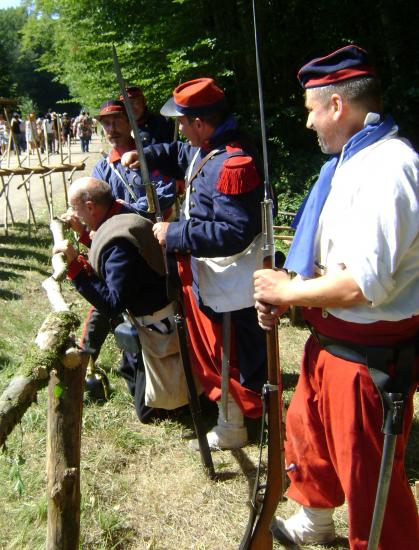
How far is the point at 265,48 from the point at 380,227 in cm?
1034

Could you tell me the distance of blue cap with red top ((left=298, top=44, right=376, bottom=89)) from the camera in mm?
1916

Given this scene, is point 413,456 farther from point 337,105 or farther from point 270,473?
point 337,105

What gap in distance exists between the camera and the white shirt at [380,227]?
172cm

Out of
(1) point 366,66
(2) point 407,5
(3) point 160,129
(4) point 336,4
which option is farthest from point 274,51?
(1) point 366,66

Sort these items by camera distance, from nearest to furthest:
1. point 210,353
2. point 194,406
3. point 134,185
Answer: point 194,406 → point 210,353 → point 134,185

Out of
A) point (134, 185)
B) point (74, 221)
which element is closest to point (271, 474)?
point (74, 221)

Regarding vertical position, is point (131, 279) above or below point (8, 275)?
above

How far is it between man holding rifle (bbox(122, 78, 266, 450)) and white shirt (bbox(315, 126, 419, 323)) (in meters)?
1.01

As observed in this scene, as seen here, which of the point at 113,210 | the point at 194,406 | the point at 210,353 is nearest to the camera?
the point at 194,406

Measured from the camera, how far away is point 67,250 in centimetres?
315

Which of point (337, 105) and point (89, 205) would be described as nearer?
point (337, 105)

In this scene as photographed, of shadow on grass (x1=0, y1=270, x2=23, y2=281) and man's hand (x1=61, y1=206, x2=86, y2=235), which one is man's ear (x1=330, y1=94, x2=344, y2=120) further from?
shadow on grass (x1=0, y1=270, x2=23, y2=281)

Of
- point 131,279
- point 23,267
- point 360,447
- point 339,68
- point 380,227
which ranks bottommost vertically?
point 23,267

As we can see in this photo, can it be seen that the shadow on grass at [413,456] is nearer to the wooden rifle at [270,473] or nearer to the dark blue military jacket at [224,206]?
the wooden rifle at [270,473]
